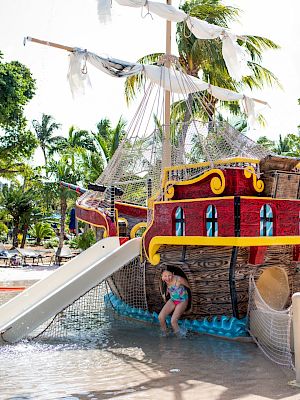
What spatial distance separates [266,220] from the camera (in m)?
7.54

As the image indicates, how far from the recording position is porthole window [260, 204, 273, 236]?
745 cm

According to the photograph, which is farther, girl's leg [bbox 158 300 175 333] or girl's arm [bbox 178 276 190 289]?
girl's leg [bbox 158 300 175 333]

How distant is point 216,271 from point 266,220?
1.01 metres

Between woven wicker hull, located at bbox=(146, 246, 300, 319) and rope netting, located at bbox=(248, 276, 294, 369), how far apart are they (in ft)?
0.57

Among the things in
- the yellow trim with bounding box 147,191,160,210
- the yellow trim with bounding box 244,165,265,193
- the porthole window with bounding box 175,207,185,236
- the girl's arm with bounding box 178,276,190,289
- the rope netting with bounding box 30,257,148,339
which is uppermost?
the yellow trim with bounding box 244,165,265,193

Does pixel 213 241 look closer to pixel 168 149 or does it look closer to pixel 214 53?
pixel 168 149

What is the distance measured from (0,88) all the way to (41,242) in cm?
2105

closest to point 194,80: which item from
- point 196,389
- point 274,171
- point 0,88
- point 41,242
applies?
point 274,171

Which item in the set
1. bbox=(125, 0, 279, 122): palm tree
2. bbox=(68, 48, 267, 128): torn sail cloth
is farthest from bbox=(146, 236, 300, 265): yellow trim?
bbox=(125, 0, 279, 122): palm tree

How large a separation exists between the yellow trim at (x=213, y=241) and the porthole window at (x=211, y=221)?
0.09 m

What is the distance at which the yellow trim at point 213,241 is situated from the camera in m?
7.15

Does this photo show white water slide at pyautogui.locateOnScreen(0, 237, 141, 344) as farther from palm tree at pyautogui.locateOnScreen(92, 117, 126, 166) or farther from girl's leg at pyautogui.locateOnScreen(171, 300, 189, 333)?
palm tree at pyautogui.locateOnScreen(92, 117, 126, 166)

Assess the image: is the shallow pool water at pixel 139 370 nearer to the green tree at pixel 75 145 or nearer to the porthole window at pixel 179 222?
the porthole window at pixel 179 222

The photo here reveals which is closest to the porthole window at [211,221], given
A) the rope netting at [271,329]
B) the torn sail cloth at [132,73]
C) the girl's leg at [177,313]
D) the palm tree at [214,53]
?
the rope netting at [271,329]
